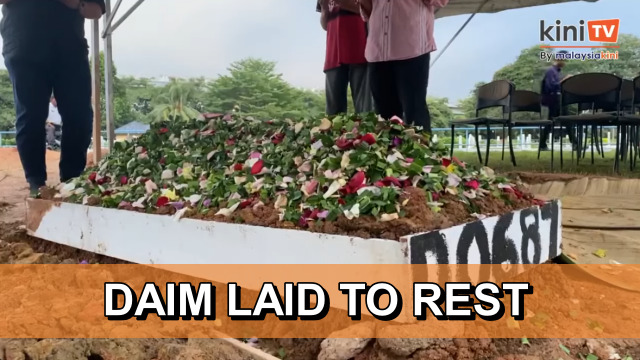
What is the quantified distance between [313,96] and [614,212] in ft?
42.6

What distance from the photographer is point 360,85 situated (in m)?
3.08

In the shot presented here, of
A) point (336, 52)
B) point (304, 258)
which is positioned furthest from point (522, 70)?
point (304, 258)

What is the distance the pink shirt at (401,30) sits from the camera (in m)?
2.42

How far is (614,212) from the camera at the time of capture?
8.61ft

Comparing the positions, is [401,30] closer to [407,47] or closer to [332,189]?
[407,47]

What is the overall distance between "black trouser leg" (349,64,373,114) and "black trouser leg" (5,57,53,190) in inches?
65.3

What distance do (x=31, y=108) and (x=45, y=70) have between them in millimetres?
216

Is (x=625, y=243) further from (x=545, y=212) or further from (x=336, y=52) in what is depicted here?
(x=336, y=52)

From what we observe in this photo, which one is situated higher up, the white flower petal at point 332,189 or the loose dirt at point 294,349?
the white flower petal at point 332,189

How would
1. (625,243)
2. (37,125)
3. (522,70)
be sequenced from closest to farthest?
(625,243) < (37,125) < (522,70)

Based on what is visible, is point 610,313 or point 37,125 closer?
point 610,313

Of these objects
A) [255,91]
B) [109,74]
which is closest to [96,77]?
[109,74]

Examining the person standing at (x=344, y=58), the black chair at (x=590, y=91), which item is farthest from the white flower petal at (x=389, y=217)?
the black chair at (x=590, y=91)

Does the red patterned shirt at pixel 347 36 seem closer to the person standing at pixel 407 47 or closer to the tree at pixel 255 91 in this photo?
the person standing at pixel 407 47
